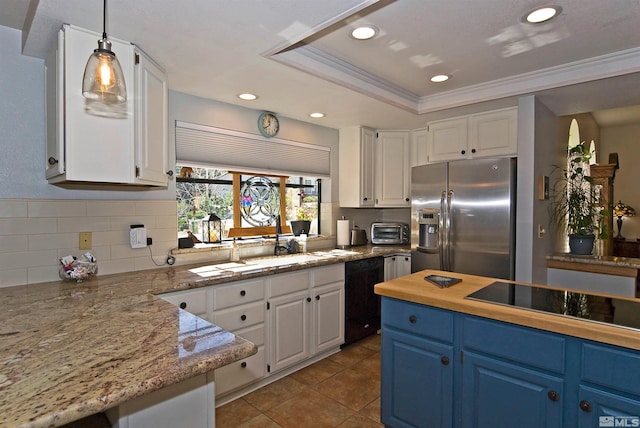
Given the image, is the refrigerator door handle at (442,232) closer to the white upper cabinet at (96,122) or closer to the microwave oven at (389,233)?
the microwave oven at (389,233)

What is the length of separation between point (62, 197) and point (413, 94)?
116 inches

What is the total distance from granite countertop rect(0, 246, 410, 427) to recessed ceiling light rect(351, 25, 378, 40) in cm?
183

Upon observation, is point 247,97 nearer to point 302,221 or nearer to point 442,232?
point 302,221

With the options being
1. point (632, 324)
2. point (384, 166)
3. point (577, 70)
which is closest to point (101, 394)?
point (632, 324)

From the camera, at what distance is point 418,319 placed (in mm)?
1899

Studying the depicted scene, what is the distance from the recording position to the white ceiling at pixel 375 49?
172 cm

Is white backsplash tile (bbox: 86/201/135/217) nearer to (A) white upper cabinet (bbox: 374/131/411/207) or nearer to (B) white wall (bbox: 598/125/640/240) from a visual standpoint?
(A) white upper cabinet (bbox: 374/131/411/207)

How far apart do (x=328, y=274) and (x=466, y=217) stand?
1415 millimetres

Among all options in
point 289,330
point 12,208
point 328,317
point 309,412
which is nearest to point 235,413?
point 309,412

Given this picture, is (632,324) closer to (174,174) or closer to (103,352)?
(103,352)

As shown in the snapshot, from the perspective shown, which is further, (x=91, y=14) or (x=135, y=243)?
(x=135, y=243)

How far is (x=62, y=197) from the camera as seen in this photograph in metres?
2.24

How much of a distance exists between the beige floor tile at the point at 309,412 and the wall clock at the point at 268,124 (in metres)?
2.32

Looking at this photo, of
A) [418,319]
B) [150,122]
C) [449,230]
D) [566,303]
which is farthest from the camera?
[449,230]
